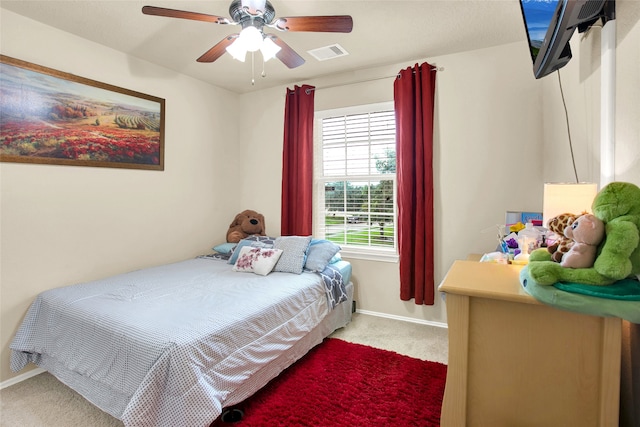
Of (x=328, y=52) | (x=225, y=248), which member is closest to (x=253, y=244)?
(x=225, y=248)

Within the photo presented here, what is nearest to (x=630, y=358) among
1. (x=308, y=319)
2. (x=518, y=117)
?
(x=308, y=319)

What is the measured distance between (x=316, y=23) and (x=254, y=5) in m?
0.35

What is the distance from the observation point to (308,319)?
8.07ft

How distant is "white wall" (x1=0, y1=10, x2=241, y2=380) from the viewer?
90.3 inches

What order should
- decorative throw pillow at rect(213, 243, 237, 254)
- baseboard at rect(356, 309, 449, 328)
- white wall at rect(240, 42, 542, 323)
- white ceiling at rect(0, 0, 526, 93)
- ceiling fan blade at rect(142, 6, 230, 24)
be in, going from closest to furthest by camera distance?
ceiling fan blade at rect(142, 6, 230, 24), white ceiling at rect(0, 0, 526, 93), white wall at rect(240, 42, 542, 323), baseboard at rect(356, 309, 449, 328), decorative throw pillow at rect(213, 243, 237, 254)

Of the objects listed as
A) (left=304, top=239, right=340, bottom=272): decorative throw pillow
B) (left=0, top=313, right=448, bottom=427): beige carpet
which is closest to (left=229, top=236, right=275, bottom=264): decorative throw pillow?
(left=304, top=239, right=340, bottom=272): decorative throw pillow

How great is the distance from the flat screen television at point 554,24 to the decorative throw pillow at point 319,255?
78.3 inches

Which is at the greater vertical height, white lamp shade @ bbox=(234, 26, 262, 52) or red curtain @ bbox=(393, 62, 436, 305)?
white lamp shade @ bbox=(234, 26, 262, 52)

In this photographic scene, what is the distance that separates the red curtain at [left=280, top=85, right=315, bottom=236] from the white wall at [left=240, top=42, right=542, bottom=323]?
0.34 m

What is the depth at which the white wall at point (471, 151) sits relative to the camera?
2.72m

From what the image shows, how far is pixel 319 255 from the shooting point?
297 cm

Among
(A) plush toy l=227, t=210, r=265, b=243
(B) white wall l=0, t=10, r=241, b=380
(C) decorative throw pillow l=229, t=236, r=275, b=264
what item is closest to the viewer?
(B) white wall l=0, t=10, r=241, b=380

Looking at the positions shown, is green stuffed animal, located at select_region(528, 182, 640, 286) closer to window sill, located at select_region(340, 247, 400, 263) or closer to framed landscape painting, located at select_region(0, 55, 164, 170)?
window sill, located at select_region(340, 247, 400, 263)

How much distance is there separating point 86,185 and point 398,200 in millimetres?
2719
